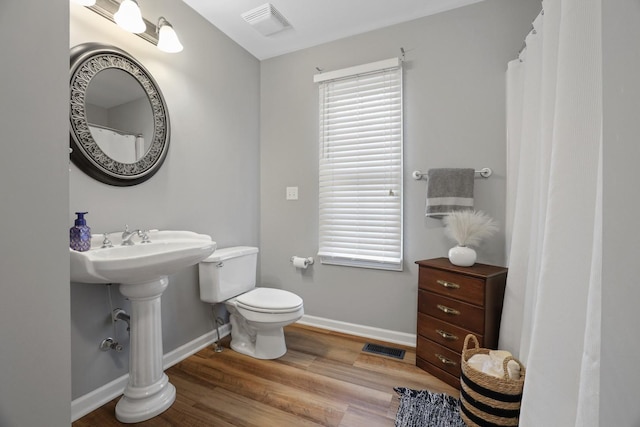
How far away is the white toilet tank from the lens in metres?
1.92

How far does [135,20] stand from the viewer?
1.43 m

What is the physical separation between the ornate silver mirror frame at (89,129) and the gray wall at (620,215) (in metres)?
1.95

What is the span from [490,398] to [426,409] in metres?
0.37

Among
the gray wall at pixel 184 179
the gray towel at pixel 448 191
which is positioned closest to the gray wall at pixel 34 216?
the gray wall at pixel 184 179

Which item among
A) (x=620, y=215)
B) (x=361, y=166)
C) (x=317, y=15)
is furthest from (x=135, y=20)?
(x=620, y=215)

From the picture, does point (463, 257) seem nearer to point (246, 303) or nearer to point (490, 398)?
point (490, 398)

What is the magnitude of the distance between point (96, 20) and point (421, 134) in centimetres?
214

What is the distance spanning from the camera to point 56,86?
76 cm

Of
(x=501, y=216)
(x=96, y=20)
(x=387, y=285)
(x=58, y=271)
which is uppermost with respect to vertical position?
(x=96, y=20)

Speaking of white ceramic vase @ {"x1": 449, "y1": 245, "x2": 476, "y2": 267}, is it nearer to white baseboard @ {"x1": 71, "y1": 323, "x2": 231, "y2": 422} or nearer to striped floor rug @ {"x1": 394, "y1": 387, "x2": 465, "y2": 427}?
striped floor rug @ {"x1": 394, "y1": 387, "x2": 465, "y2": 427}

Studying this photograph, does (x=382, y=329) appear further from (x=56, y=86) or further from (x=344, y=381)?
(x=56, y=86)

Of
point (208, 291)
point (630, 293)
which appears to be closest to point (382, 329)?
point (208, 291)

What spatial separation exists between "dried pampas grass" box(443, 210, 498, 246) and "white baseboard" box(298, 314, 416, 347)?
2.97 feet

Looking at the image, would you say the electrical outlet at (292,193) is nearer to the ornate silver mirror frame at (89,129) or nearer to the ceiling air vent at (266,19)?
the ornate silver mirror frame at (89,129)
